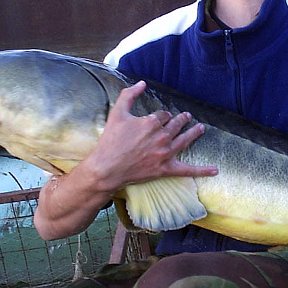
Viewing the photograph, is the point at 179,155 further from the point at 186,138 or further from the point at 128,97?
the point at 128,97

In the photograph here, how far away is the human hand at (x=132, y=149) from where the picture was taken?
5.20 feet

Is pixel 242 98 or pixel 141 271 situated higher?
pixel 242 98

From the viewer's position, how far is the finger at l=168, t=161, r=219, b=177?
5.41ft

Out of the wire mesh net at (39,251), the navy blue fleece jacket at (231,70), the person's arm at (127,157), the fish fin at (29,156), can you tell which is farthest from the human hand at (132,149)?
the wire mesh net at (39,251)

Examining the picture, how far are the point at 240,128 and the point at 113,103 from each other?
311mm

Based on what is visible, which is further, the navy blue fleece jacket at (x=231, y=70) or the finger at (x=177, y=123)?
the navy blue fleece jacket at (x=231, y=70)

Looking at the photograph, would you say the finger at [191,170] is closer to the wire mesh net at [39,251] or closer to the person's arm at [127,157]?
the person's arm at [127,157]

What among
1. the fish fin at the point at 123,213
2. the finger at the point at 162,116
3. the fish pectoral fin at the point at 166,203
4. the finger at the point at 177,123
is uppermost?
the finger at the point at 162,116

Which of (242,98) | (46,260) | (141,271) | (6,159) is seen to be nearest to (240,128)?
(242,98)

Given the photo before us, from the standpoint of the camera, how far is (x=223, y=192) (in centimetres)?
170

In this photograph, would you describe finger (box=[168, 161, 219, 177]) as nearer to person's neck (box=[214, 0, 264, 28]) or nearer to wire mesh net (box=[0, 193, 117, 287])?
person's neck (box=[214, 0, 264, 28])

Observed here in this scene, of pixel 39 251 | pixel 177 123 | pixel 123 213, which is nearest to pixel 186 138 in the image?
pixel 177 123

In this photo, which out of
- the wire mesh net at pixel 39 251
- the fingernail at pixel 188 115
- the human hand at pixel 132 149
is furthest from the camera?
the wire mesh net at pixel 39 251

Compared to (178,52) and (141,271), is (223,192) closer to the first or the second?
(141,271)
